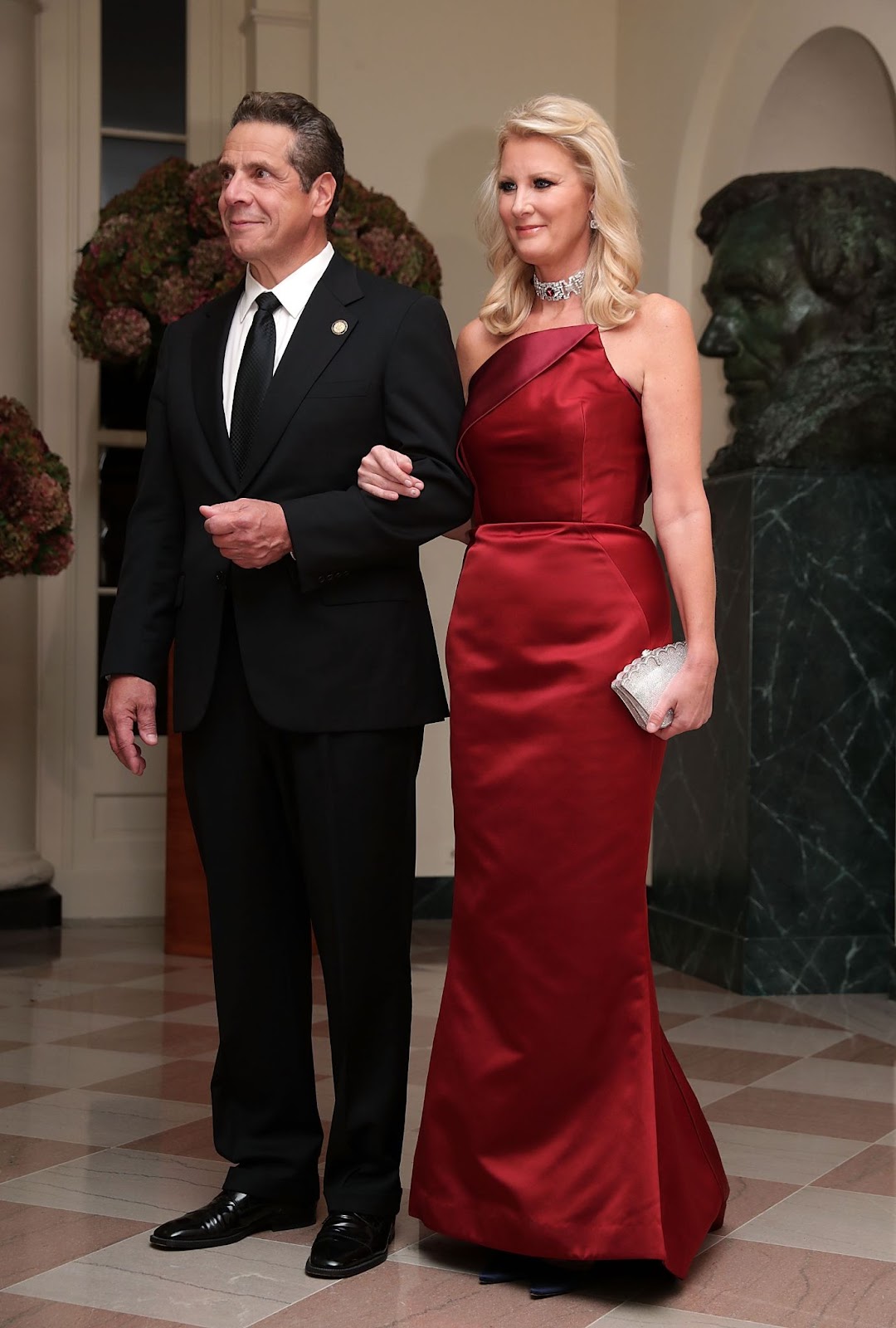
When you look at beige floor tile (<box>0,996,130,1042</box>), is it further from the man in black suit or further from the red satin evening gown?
the red satin evening gown

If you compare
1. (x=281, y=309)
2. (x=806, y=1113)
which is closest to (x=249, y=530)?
(x=281, y=309)

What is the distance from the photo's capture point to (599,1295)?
2469 mm

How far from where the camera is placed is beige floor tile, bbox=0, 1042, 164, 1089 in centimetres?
378

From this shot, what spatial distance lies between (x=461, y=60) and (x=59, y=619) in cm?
258

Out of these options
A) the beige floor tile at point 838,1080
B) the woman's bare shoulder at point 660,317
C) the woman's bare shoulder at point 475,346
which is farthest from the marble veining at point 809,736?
the woman's bare shoulder at point 660,317

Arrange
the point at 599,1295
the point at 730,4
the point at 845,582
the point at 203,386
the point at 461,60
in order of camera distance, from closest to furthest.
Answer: the point at 599,1295
the point at 203,386
the point at 845,582
the point at 730,4
the point at 461,60

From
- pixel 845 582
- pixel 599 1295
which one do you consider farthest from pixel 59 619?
pixel 599 1295

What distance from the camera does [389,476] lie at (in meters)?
2.47

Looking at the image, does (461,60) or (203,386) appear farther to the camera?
(461,60)

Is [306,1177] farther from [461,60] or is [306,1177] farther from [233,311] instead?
[461,60]

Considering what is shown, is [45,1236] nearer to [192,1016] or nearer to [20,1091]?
[20,1091]

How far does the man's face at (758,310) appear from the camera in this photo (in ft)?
15.9

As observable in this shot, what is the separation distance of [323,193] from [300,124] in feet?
0.37

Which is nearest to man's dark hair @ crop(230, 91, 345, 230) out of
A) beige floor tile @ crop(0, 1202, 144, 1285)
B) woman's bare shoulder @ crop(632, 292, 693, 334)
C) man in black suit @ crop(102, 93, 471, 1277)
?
man in black suit @ crop(102, 93, 471, 1277)
